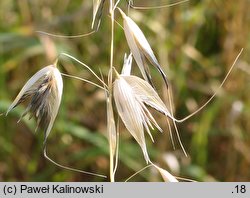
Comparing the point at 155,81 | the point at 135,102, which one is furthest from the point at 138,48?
the point at 155,81

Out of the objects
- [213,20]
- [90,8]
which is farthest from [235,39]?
[90,8]

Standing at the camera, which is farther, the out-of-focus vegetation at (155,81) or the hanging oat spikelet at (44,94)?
the out-of-focus vegetation at (155,81)

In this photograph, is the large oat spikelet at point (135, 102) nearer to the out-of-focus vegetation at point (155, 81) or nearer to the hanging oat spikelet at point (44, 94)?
the hanging oat spikelet at point (44, 94)

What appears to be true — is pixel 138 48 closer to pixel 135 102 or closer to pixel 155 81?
pixel 135 102

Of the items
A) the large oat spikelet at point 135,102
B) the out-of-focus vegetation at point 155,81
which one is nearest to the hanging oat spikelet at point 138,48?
the large oat spikelet at point 135,102

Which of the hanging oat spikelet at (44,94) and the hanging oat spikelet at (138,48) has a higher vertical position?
the hanging oat spikelet at (138,48)

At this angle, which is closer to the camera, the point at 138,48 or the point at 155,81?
the point at 138,48
